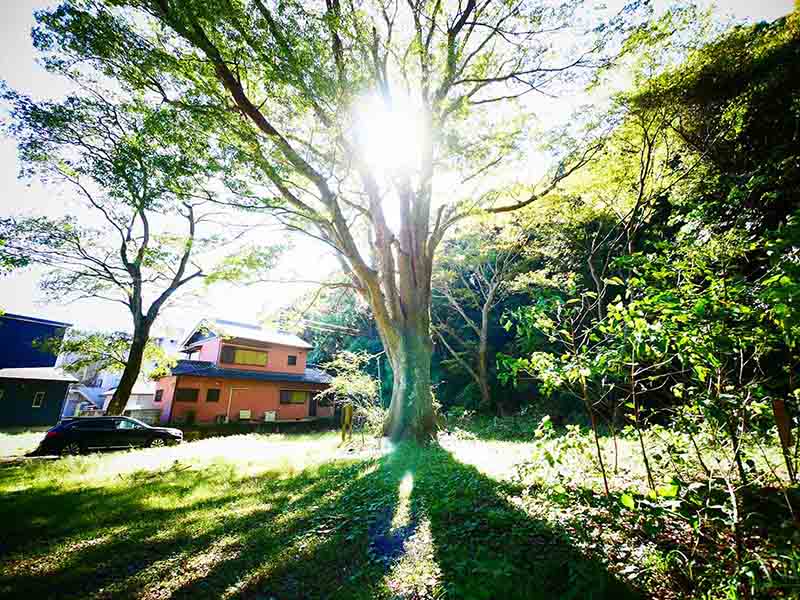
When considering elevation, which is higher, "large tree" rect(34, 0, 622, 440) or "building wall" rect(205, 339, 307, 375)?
"large tree" rect(34, 0, 622, 440)

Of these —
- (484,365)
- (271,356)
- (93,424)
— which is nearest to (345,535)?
(93,424)

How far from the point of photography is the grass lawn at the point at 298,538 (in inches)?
105

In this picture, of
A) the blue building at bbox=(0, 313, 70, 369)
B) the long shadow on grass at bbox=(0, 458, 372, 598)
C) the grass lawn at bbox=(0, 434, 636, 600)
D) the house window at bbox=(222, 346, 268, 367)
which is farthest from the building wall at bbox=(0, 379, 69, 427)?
the long shadow on grass at bbox=(0, 458, 372, 598)

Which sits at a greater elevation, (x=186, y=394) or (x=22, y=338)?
(x=22, y=338)

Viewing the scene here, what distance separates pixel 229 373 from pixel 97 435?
10.1 m

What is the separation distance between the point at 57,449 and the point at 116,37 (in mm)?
11746

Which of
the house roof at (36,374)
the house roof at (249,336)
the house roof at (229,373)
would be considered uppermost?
the house roof at (249,336)

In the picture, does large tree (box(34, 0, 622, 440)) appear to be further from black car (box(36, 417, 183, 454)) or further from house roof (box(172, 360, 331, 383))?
house roof (box(172, 360, 331, 383))

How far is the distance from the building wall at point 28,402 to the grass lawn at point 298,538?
18735mm

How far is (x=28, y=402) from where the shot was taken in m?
19.2

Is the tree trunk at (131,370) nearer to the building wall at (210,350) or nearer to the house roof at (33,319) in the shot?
the building wall at (210,350)

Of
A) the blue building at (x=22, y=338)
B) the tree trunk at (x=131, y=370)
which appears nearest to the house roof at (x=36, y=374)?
the blue building at (x=22, y=338)

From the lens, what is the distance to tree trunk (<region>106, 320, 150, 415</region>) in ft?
40.8

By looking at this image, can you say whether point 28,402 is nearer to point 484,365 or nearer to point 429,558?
point 484,365
